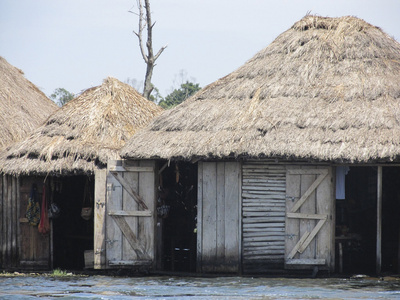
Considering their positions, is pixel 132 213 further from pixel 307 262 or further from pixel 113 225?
pixel 307 262

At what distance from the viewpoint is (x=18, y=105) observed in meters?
19.4

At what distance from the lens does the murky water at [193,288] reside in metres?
11.8

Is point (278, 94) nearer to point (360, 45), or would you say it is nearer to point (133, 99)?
point (360, 45)

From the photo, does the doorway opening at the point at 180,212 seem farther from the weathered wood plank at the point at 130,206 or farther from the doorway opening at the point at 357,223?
the doorway opening at the point at 357,223

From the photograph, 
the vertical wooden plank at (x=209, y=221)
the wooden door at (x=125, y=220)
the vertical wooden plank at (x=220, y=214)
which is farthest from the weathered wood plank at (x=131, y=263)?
the vertical wooden plank at (x=220, y=214)

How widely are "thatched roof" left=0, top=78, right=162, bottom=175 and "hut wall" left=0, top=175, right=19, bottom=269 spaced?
0.53 meters

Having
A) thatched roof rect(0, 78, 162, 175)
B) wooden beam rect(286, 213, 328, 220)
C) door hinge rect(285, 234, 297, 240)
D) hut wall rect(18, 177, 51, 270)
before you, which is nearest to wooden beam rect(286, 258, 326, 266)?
door hinge rect(285, 234, 297, 240)

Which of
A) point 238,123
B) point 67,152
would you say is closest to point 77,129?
point 67,152

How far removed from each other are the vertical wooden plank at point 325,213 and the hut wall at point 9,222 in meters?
6.29

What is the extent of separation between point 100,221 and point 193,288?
2.90 m

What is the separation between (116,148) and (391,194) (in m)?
6.03

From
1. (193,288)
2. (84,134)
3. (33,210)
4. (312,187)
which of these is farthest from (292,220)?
(33,210)

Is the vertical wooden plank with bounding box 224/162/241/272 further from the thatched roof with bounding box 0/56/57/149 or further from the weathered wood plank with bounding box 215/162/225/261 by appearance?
the thatched roof with bounding box 0/56/57/149

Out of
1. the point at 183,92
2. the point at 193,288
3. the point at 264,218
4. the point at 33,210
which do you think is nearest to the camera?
the point at 193,288
